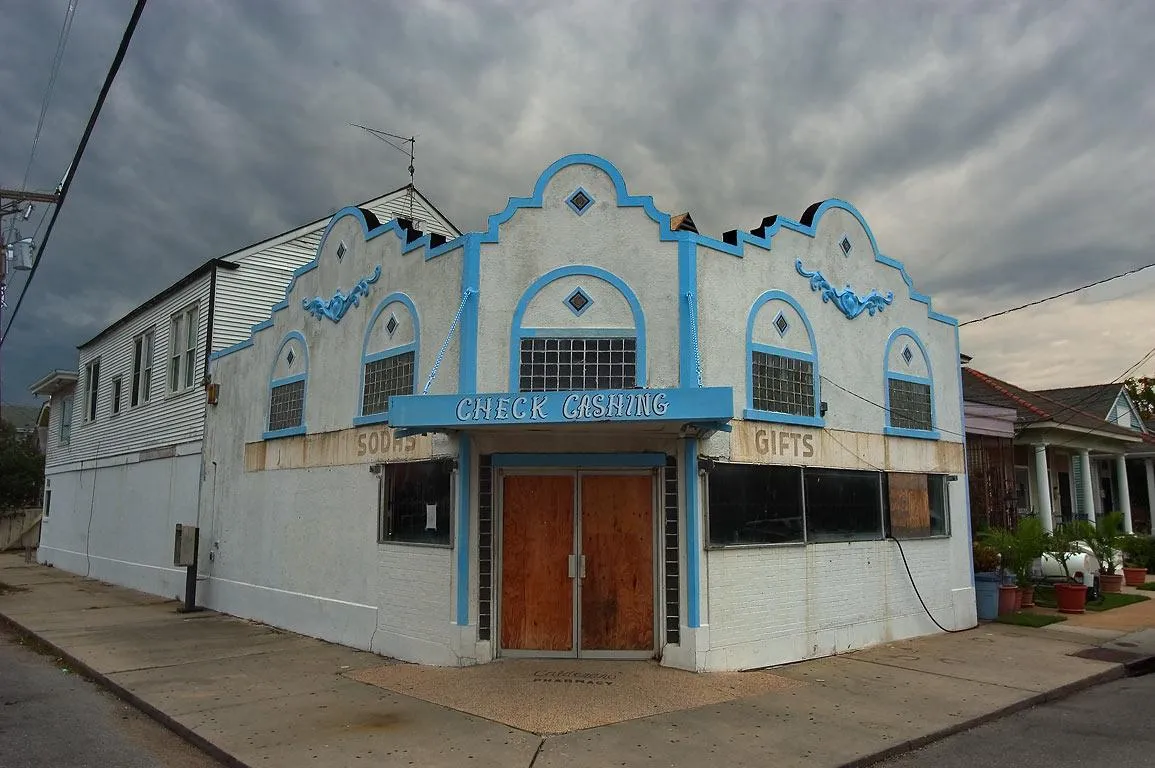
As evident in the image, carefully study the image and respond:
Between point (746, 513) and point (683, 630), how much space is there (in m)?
1.69

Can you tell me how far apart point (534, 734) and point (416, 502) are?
4200 millimetres

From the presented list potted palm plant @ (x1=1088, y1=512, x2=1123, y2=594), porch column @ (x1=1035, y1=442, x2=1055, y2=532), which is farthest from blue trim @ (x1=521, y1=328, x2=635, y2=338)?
porch column @ (x1=1035, y1=442, x2=1055, y2=532)

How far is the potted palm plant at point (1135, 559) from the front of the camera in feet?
64.6

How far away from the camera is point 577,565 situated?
32.9 ft

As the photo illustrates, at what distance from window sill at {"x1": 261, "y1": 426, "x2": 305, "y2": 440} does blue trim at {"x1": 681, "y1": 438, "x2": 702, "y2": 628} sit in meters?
6.56

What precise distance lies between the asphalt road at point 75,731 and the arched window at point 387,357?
182 inches

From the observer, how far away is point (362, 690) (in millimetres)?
8992

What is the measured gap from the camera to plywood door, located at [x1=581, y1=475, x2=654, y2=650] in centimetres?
989

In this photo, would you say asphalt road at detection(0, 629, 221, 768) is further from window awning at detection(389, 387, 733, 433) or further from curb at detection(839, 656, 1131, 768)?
curb at detection(839, 656, 1131, 768)

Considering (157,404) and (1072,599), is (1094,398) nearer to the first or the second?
(1072,599)

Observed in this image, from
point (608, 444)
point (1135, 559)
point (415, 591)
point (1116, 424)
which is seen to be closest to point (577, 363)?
point (608, 444)

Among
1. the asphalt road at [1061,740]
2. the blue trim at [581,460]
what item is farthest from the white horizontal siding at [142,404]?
the asphalt road at [1061,740]

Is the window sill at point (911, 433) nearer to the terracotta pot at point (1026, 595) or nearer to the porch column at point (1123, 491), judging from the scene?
the terracotta pot at point (1026, 595)

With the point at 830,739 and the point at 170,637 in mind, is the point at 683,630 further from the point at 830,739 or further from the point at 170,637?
the point at 170,637
